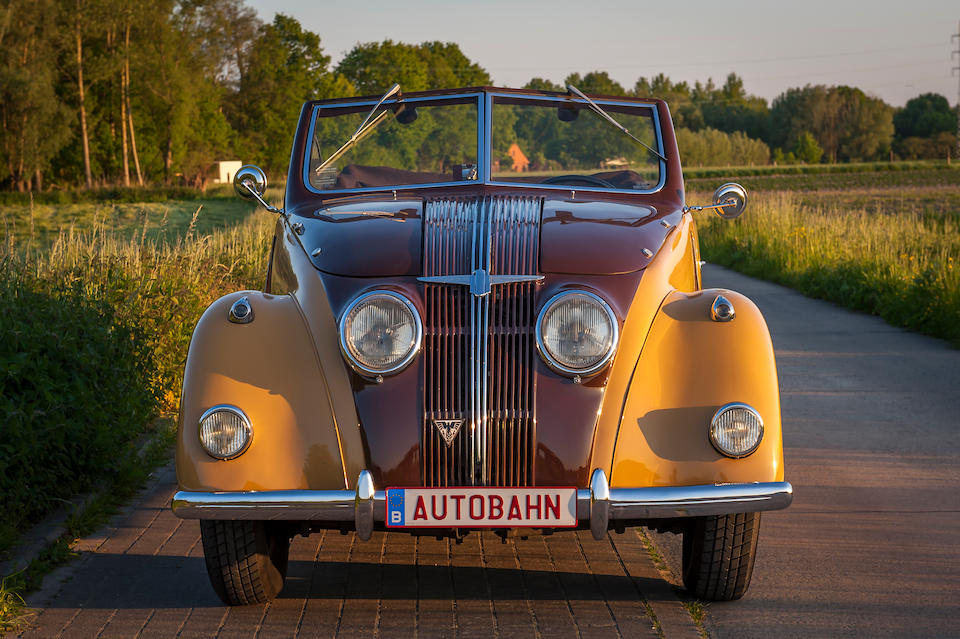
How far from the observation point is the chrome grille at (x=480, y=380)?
3.62m

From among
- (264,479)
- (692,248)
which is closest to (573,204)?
(692,248)

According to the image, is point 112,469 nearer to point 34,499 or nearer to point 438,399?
point 34,499

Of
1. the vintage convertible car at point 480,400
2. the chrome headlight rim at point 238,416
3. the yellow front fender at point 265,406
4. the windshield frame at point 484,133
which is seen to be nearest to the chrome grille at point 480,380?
the vintage convertible car at point 480,400

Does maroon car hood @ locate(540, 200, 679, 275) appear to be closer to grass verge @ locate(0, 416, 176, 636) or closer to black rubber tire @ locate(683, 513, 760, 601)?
black rubber tire @ locate(683, 513, 760, 601)

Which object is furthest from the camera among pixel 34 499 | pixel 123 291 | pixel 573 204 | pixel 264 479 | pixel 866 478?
pixel 123 291

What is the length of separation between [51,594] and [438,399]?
1.82 m

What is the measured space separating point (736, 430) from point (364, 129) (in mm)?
2772

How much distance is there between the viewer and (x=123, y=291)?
8.43 meters

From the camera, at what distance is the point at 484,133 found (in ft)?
17.5

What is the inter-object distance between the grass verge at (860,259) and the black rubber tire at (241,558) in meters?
8.71

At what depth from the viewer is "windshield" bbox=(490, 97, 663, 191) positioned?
5.37m

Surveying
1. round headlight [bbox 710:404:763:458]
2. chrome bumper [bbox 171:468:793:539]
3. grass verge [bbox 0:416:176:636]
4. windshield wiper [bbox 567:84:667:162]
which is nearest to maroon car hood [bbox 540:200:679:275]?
round headlight [bbox 710:404:763:458]

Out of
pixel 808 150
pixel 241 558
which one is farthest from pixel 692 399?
pixel 808 150

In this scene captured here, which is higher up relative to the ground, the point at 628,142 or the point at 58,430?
the point at 628,142
